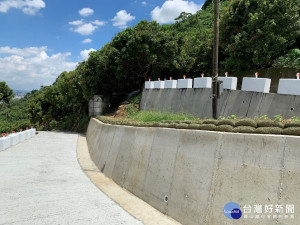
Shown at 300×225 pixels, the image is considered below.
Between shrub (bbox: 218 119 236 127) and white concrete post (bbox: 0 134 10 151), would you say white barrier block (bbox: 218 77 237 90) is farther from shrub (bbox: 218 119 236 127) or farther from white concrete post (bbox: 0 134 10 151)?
white concrete post (bbox: 0 134 10 151)

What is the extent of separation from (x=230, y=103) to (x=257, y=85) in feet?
5.33

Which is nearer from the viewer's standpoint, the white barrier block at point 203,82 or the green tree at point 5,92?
the white barrier block at point 203,82

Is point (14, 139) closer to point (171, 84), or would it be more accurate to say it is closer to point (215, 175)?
point (171, 84)

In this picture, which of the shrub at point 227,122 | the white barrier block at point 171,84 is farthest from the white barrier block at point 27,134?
the shrub at point 227,122

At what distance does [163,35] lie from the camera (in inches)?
884

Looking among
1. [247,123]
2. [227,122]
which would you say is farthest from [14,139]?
[247,123]

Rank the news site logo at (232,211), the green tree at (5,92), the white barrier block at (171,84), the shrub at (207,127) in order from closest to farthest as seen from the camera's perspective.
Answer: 1. the news site logo at (232,211)
2. the shrub at (207,127)
3. the white barrier block at (171,84)
4. the green tree at (5,92)

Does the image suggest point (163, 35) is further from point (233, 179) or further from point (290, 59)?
point (233, 179)

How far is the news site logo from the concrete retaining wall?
6048mm

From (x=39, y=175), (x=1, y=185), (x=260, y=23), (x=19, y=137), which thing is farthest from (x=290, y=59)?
(x=19, y=137)

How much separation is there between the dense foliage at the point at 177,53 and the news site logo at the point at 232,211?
1284 cm

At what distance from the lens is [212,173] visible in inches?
199

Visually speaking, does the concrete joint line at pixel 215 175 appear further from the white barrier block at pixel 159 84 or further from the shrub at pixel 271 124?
the white barrier block at pixel 159 84

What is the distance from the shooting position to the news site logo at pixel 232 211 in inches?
168
